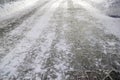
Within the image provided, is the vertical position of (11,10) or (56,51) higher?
(11,10)

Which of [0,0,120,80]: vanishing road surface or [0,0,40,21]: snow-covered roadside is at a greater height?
[0,0,40,21]: snow-covered roadside

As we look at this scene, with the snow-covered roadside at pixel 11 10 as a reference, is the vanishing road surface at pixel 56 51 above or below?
below

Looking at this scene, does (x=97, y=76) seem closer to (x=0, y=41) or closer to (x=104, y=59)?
(x=104, y=59)

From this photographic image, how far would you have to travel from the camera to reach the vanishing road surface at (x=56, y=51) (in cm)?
330

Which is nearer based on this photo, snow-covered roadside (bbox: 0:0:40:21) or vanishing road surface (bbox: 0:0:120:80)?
vanishing road surface (bbox: 0:0:120:80)

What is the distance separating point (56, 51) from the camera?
4215 mm

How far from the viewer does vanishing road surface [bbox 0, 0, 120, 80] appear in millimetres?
3301

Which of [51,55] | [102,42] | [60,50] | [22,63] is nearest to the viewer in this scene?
[22,63]

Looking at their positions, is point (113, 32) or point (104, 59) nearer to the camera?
point (104, 59)

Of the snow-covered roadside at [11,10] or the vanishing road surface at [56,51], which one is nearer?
the vanishing road surface at [56,51]

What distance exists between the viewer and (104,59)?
3742 millimetres

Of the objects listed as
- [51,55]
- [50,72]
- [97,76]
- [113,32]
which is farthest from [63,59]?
[113,32]

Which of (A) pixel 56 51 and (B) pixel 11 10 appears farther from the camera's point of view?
(B) pixel 11 10

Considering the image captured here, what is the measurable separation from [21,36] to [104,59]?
10.3 ft
